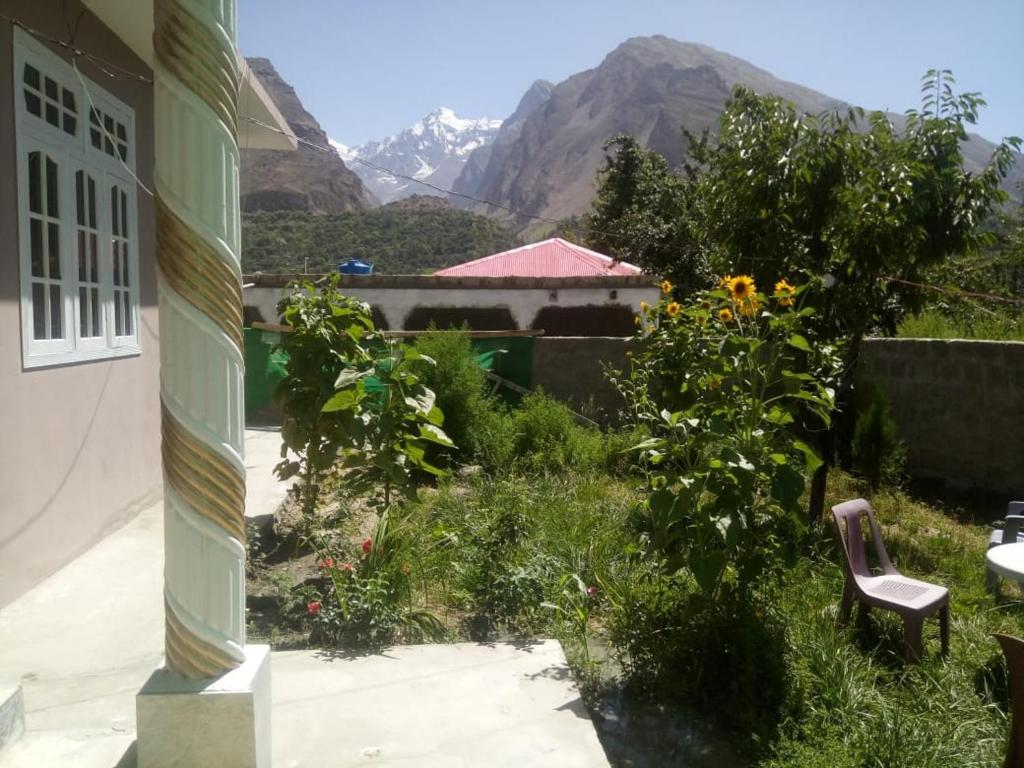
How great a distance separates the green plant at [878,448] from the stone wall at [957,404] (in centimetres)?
50

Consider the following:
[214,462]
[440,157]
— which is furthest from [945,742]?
[440,157]

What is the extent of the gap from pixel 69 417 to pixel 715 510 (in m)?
3.95

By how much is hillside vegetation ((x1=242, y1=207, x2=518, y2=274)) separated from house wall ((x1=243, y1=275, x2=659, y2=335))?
1346cm

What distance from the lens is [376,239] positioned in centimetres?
3881

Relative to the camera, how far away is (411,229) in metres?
40.6

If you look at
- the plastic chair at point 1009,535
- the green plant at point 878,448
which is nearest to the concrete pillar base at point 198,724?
the plastic chair at point 1009,535

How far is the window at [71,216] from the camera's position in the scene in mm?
4684

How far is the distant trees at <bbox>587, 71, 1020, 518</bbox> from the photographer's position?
6082 millimetres

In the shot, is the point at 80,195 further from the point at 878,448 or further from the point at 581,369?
the point at 878,448

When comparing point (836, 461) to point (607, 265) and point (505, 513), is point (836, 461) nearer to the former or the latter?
point (505, 513)

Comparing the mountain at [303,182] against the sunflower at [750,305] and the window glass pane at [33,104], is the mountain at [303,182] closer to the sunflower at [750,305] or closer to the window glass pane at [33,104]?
the window glass pane at [33,104]

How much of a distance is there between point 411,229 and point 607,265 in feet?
68.8

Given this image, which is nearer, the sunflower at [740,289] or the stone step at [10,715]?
the stone step at [10,715]

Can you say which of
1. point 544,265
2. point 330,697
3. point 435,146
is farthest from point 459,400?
point 435,146
